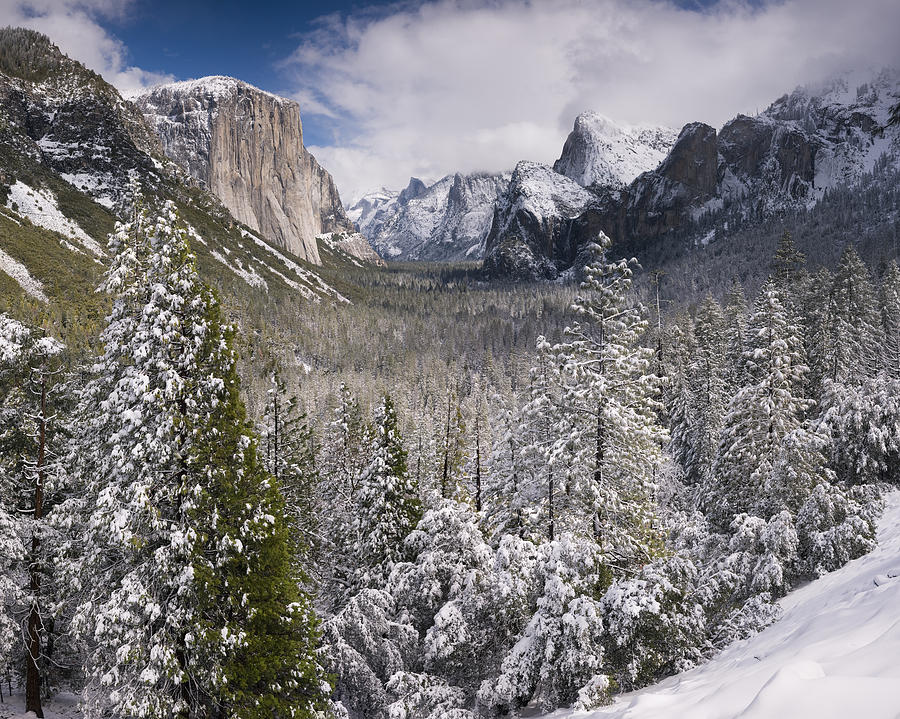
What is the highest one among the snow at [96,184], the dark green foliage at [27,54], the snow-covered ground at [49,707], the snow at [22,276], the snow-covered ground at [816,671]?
the dark green foliage at [27,54]

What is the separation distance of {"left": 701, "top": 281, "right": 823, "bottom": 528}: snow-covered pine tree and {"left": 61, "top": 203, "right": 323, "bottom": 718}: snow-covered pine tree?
15.8 m

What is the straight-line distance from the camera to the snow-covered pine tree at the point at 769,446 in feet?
55.4

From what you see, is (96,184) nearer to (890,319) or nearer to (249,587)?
(249,587)

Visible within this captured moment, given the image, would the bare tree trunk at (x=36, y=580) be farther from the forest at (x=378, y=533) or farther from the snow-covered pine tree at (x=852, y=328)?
the snow-covered pine tree at (x=852, y=328)

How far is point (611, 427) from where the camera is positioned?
47.0 ft

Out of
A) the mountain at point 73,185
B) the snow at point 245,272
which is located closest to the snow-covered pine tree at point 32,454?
the mountain at point 73,185

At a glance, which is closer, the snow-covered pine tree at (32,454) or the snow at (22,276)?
the snow-covered pine tree at (32,454)

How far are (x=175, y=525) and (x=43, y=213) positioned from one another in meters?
151

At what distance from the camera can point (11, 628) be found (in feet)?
41.8

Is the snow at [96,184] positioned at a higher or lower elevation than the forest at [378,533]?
higher

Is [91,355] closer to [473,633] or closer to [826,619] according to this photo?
[473,633]

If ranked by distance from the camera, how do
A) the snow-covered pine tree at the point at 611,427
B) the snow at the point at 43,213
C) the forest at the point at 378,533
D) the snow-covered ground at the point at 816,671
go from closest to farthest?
the snow-covered ground at the point at 816,671, the forest at the point at 378,533, the snow-covered pine tree at the point at 611,427, the snow at the point at 43,213

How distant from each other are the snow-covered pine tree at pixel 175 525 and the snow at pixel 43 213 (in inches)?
5332

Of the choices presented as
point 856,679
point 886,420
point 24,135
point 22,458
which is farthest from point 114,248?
point 24,135
